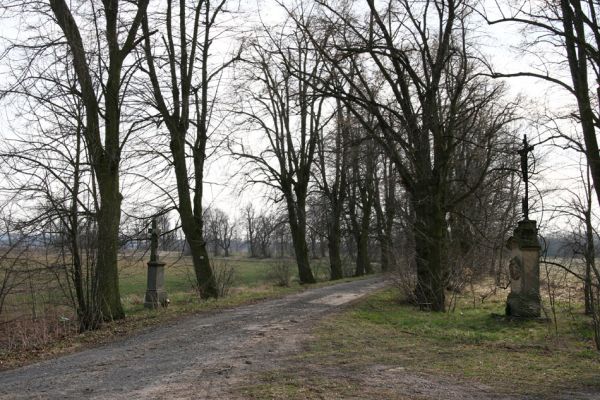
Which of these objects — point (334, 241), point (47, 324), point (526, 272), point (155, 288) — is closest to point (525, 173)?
point (526, 272)

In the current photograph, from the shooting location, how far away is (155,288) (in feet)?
53.6

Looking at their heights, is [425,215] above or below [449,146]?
below

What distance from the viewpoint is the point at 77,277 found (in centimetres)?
1212

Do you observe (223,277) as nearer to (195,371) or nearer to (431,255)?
(431,255)

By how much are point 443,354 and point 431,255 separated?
6225 millimetres

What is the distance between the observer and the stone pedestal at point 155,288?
53.3 feet

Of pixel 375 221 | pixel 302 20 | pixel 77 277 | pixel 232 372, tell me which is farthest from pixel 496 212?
pixel 232 372

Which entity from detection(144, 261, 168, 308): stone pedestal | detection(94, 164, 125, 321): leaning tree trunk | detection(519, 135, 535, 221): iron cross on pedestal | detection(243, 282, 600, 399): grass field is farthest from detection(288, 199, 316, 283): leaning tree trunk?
detection(94, 164, 125, 321): leaning tree trunk

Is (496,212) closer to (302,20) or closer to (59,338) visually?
(302,20)

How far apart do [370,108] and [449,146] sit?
2265 millimetres

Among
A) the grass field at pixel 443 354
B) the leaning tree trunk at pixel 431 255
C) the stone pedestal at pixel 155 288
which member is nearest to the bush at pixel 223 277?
the stone pedestal at pixel 155 288

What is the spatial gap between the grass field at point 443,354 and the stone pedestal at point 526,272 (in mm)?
Answer: 339

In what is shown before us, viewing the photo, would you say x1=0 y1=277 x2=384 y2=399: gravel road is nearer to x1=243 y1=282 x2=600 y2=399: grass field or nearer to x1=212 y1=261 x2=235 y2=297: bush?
x1=243 y1=282 x2=600 y2=399: grass field

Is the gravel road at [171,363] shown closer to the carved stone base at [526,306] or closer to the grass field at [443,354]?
the grass field at [443,354]
